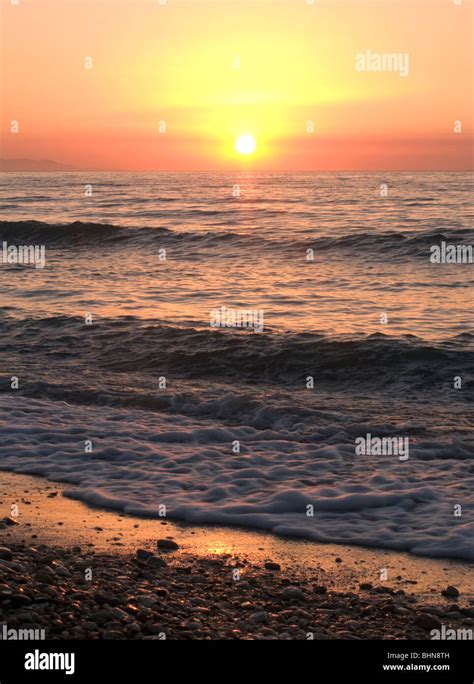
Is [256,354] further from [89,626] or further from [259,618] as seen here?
[89,626]

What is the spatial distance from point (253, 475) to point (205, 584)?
3082mm

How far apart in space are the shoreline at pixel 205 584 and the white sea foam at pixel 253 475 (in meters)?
0.41

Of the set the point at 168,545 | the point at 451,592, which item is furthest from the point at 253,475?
the point at 451,592

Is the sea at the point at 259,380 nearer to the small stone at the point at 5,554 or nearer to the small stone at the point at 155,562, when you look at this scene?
the small stone at the point at 155,562

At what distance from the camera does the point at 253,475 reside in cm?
916

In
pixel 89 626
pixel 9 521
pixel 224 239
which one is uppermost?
pixel 224 239

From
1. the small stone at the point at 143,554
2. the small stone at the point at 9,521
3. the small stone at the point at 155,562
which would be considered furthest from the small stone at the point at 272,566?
the small stone at the point at 9,521

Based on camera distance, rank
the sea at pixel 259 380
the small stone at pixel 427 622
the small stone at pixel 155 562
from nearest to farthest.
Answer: the small stone at pixel 427 622 → the small stone at pixel 155 562 → the sea at pixel 259 380

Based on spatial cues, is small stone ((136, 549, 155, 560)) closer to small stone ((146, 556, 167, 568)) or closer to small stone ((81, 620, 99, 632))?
small stone ((146, 556, 167, 568))

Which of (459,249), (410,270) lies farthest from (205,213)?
(410,270)

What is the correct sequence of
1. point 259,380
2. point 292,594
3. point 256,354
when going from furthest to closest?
point 256,354
point 259,380
point 292,594

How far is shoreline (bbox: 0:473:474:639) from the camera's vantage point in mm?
5348

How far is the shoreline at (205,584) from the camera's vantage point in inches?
211
